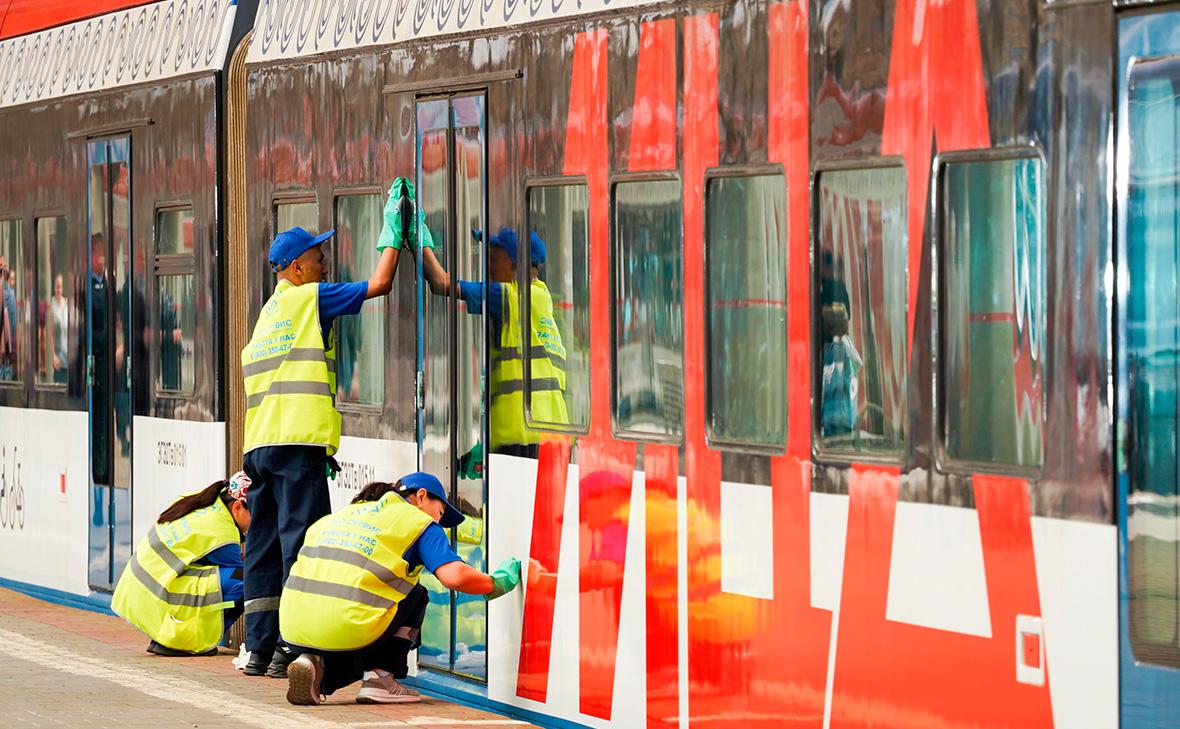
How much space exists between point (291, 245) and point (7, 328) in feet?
16.5

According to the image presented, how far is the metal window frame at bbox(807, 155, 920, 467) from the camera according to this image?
708 centimetres

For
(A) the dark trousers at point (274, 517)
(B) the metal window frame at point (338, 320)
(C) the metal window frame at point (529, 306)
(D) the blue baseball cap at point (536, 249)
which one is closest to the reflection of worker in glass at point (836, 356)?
(C) the metal window frame at point (529, 306)

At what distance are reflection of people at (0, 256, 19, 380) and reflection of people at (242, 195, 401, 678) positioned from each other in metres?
4.68

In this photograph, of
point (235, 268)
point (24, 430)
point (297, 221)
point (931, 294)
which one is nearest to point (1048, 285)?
point (931, 294)

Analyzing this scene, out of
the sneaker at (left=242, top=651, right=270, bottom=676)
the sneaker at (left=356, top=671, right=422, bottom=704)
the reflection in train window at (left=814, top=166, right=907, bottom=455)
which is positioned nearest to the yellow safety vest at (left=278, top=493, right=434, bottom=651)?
the sneaker at (left=356, top=671, right=422, bottom=704)

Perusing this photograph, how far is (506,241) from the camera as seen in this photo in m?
9.33

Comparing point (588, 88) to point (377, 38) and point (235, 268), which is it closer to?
point (377, 38)

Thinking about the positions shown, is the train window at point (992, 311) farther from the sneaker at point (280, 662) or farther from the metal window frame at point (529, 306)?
the sneaker at point (280, 662)

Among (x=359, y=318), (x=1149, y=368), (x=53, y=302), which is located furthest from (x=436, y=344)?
(x=53, y=302)

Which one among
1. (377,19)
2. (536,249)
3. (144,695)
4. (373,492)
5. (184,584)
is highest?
(377,19)

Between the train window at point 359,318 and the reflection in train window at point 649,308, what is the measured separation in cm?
202

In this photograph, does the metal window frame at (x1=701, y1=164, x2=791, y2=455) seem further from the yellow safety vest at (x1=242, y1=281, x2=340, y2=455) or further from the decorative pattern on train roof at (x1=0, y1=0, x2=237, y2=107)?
the decorative pattern on train roof at (x1=0, y1=0, x2=237, y2=107)

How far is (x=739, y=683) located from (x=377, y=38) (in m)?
3.66

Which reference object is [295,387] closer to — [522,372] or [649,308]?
[522,372]
